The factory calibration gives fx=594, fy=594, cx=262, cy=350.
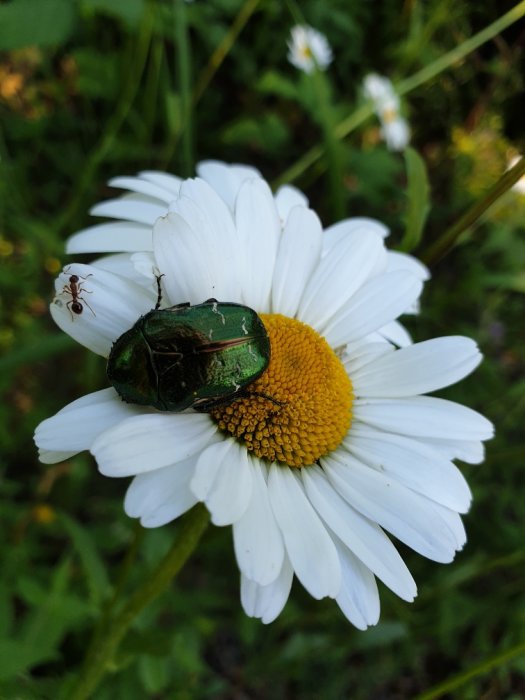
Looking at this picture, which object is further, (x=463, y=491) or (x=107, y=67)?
(x=107, y=67)

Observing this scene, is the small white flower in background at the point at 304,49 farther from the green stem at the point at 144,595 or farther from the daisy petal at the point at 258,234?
the green stem at the point at 144,595

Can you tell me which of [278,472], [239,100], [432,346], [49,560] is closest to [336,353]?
[432,346]

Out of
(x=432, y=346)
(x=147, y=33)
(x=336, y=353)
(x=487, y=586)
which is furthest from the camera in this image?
(x=487, y=586)

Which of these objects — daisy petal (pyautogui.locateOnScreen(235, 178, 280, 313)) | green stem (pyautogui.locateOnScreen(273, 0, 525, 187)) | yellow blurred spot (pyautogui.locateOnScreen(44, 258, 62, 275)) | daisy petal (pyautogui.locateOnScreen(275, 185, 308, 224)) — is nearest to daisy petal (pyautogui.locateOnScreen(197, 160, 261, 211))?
daisy petal (pyautogui.locateOnScreen(275, 185, 308, 224))

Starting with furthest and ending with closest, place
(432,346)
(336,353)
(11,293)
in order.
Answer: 1. (11,293)
2. (336,353)
3. (432,346)

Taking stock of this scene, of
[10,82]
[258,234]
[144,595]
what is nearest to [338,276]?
[258,234]

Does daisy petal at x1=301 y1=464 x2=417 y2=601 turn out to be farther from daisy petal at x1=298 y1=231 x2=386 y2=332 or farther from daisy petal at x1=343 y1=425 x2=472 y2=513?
daisy petal at x1=298 y1=231 x2=386 y2=332

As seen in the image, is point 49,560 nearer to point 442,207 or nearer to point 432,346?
point 432,346

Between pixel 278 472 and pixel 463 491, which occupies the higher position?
pixel 463 491
